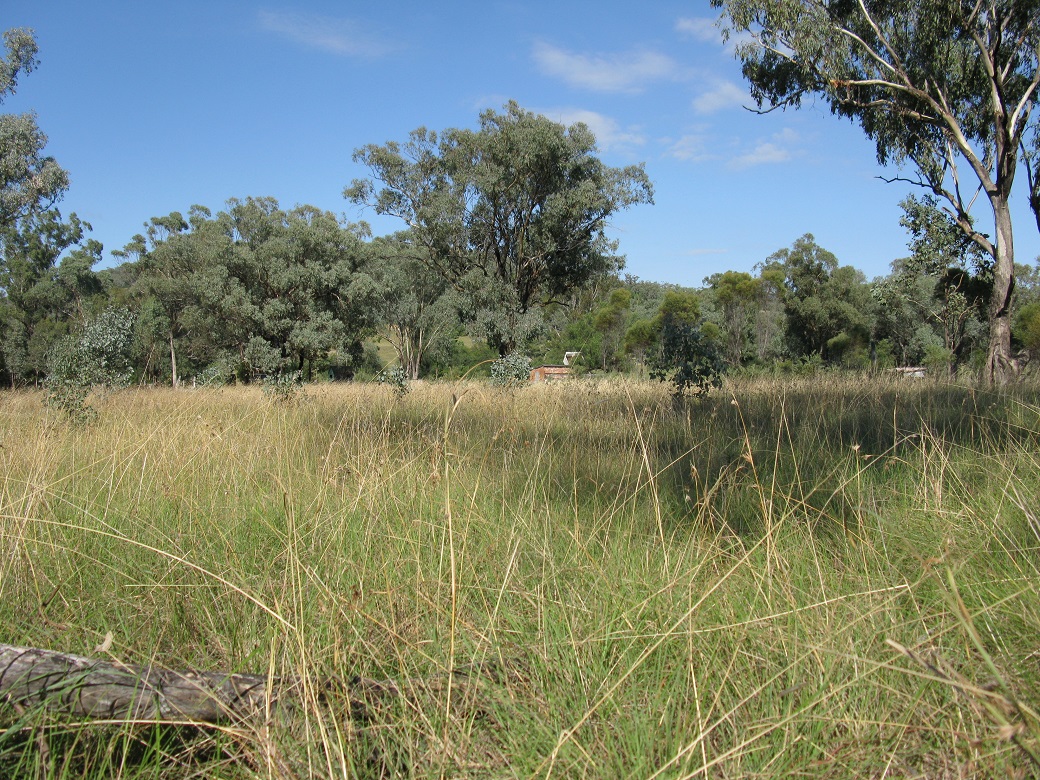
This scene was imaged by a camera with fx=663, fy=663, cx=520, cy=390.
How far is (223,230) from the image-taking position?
3728 cm

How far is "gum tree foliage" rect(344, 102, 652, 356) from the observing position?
21.9 meters

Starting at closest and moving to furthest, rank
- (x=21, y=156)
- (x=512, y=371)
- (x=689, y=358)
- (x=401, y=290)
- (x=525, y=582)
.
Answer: (x=525, y=582) → (x=689, y=358) → (x=512, y=371) → (x=21, y=156) → (x=401, y=290)

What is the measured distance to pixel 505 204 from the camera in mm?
22969

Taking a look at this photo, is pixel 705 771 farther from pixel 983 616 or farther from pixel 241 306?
pixel 241 306

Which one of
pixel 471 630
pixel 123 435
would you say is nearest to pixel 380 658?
pixel 471 630

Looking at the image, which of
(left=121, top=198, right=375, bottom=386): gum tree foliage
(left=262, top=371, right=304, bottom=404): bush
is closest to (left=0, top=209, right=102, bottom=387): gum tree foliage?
(left=121, top=198, right=375, bottom=386): gum tree foliage

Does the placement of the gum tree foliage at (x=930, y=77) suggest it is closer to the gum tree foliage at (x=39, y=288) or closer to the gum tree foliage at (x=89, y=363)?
the gum tree foliage at (x=89, y=363)

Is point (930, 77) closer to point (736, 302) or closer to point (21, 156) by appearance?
point (21, 156)

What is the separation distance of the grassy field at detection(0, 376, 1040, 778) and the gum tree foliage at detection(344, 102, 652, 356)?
746 inches

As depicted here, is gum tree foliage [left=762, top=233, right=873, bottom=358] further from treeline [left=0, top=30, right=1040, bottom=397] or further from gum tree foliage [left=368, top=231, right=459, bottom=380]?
gum tree foliage [left=368, top=231, right=459, bottom=380]

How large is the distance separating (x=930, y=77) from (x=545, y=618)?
15.8 m

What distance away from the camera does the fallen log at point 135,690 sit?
1.55 metres

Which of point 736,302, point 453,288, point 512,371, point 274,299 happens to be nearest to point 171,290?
point 274,299

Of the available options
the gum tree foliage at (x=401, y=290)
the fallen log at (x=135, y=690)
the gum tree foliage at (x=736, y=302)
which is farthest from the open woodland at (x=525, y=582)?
the gum tree foliage at (x=736, y=302)
